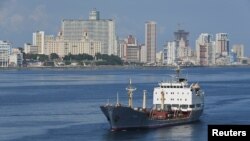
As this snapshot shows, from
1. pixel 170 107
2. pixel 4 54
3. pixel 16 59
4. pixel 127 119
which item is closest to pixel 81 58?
pixel 16 59

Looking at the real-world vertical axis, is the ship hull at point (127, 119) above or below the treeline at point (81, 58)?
below

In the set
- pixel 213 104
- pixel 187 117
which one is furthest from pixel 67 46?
pixel 187 117

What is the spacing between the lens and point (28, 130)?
108 ft

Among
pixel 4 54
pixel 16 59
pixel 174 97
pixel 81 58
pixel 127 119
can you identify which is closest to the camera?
pixel 127 119

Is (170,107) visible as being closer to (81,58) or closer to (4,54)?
(81,58)

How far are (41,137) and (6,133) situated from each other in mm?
2086

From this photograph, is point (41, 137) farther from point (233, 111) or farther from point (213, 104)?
point (213, 104)

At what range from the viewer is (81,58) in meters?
187

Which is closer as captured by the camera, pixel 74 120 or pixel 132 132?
pixel 132 132

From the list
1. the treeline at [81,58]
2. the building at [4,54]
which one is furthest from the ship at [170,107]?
the building at [4,54]

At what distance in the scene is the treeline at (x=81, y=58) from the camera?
187125 mm

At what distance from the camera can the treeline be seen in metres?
187

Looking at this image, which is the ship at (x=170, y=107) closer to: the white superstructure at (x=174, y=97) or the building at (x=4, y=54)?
the white superstructure at (x=174, y=97)

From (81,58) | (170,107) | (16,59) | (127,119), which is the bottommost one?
(127,119)
